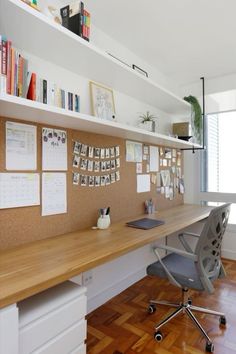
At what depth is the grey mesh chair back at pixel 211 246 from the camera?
1.56m

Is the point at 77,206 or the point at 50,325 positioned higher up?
the point at 77,206

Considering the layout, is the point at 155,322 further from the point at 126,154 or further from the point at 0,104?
the point at 0,104

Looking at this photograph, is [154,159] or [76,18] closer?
[76,18]

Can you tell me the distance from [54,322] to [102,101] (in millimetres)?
1587

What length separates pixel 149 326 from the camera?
181 centimetres

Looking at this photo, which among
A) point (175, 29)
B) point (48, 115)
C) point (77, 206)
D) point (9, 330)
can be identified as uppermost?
point (175, 29)

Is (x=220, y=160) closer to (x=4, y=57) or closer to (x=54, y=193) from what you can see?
(x=54, y=193)

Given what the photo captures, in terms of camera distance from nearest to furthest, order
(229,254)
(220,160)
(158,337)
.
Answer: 1. (158,337)
2. (229,254)
3. (220,160)

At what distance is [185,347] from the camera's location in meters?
1.59

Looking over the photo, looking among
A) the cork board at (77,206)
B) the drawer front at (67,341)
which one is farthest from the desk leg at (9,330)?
the cork board at (77,206)

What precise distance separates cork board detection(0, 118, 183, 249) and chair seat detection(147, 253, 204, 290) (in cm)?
56

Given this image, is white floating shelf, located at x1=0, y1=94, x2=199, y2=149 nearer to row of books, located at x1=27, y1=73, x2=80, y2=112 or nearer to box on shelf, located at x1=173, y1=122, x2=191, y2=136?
row of books, located at x1=27, y1=73, x2=80, y2=112

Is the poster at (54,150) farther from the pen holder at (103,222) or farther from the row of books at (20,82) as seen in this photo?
the pen holder at (103,222)

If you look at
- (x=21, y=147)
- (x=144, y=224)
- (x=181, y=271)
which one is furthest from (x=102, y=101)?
(x=181, y=271)
